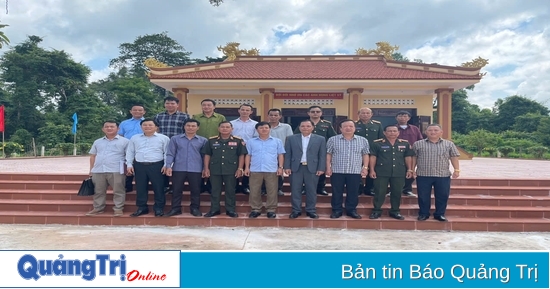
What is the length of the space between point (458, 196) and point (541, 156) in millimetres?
14694

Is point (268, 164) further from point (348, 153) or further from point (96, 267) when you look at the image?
point (96, 267)

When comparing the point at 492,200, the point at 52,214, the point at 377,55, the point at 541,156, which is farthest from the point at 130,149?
the point at 541,156

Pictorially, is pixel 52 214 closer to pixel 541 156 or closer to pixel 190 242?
pixel 190 242

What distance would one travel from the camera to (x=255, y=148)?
427 cm

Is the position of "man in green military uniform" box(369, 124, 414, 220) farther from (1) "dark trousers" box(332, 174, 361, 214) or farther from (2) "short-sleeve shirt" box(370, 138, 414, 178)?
(1) "dark trousers" box(332, 174, 361, 214)

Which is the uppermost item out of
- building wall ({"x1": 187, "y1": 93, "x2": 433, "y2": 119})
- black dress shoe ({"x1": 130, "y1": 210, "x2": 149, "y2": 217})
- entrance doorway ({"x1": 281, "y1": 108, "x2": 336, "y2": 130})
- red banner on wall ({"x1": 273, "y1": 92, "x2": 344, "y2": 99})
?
red banner on wall ({"x1": 273, "y1": 92, "x2": 344, "y2": 99})

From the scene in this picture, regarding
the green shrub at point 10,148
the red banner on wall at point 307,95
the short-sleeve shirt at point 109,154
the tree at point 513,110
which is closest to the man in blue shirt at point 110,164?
the short-sleeve shirt at point 109,154

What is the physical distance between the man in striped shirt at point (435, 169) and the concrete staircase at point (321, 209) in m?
0.20

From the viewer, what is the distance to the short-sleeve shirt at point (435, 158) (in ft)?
13.4

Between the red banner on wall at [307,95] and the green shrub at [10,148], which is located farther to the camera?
the green shrub at [10,148]

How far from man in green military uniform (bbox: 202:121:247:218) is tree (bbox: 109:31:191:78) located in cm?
2707

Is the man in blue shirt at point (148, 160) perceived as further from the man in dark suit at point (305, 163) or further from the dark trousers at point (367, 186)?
the dark trousers at point (367, 186)

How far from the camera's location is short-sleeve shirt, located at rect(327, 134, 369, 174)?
13.9 feet

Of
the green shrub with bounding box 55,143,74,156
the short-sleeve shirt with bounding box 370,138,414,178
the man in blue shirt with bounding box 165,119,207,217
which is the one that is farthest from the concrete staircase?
the green shrub with bounding box 55,143,74,156
